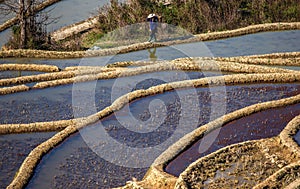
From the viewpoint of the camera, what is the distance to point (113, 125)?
20438mm

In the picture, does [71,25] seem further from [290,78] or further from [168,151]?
[168,151]

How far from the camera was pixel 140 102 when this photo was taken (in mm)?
22484

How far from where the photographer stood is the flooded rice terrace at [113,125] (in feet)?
56.5

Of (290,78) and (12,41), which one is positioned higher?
(12,41)

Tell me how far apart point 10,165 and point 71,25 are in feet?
60.5

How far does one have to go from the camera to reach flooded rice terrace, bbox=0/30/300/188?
17.2 metres

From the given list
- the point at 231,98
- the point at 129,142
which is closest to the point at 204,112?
the point at 231,98

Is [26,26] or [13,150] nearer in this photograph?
[13,150]

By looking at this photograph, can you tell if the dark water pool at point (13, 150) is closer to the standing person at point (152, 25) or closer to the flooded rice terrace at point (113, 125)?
the flooded rice terrace at point (113, 125)

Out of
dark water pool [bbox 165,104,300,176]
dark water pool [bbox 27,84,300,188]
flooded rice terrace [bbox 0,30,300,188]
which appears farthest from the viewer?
dark water pool [bbox 165,104,300,176]

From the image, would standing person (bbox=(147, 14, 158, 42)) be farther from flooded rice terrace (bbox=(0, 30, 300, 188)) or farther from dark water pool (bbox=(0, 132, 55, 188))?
dark water pool (bbox=(0, 132, 55, 188))

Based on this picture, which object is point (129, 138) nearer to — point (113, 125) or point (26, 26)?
point (113, 125)

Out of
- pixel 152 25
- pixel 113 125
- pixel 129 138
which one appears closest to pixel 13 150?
pixel 113 125

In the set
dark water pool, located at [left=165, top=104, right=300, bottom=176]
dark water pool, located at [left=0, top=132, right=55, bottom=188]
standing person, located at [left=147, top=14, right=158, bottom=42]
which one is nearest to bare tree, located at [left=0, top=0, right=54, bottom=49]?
standing person, located at [left=147, top=14, right=158, bottom=42]
